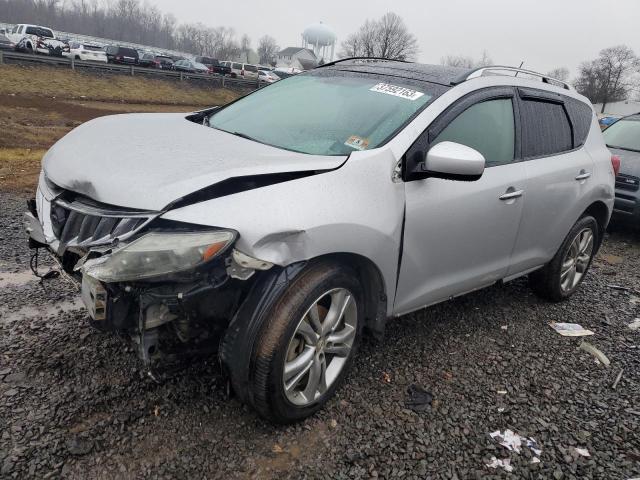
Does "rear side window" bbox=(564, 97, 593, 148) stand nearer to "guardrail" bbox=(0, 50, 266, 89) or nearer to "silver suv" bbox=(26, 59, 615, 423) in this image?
"silver suv" bbox=(26, 59, 615, 423)

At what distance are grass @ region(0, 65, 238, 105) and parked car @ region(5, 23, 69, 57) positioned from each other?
5.87 metres

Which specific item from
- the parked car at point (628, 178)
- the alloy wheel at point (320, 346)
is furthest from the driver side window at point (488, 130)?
the parked car at point (628, 178)

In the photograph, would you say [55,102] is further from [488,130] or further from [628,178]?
[488,130]

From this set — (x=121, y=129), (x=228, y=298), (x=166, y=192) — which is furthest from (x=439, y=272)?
(x=121, y=129)

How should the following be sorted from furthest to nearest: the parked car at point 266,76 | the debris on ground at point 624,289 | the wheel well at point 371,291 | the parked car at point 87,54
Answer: the parked car at point 266,76
the parked car at point 87,54
the debris on ground at point 624,289
the wheel well at point 371,291

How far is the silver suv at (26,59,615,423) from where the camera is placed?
6.97 feet

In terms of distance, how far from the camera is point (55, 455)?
7.38 ft

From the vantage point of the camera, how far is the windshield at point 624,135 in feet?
25.6

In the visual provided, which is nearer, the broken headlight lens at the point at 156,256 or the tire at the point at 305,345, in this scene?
the broken headlight lens at the point at 156,256

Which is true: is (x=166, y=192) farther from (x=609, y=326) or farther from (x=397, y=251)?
(x=609, y=326)

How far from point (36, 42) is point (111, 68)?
7363 mm

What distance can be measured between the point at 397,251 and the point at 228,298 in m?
0.93

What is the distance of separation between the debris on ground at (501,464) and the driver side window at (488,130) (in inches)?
65.6

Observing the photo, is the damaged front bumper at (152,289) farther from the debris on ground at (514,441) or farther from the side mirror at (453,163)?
the debris on ground at (514,441)
